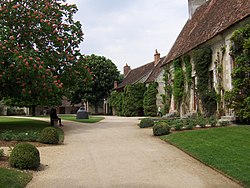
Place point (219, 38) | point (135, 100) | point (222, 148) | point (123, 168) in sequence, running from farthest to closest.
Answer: point (135, 100) < point (219, 38) < point (222, 148) < point (123, 168)

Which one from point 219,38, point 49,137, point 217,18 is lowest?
point 49,137

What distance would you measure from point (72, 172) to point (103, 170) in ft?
2.59

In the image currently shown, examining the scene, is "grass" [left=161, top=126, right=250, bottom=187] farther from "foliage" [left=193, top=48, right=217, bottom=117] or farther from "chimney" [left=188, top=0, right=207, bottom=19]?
"chimney" [left=188, top=0, right=207, bottom=19]

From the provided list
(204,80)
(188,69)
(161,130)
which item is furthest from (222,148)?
(188,69)

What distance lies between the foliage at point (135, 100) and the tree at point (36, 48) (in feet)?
73.2

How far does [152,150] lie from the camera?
10492 millimetres

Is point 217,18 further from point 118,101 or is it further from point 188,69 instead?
point 118,101

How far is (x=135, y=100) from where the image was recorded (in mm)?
40656

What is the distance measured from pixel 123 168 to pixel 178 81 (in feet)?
53.9

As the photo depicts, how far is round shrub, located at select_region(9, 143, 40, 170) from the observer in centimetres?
771

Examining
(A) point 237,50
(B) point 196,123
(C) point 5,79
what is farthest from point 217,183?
(C) point 5,79

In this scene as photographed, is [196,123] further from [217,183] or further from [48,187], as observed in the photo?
[48,187]

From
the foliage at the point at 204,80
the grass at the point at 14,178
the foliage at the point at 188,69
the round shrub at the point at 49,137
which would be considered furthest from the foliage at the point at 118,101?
the grass at the point at 14,178

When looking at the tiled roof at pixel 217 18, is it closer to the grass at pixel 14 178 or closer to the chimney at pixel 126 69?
the grass at pixel 14 178
